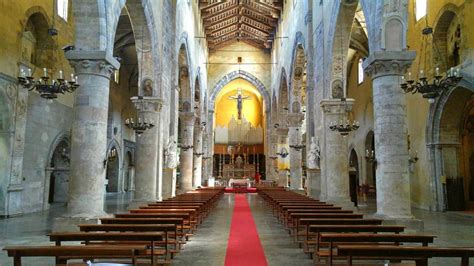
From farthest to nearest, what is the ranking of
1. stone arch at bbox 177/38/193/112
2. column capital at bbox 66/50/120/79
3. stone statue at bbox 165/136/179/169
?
stone arch at bbox 177/38/193/112, stone statue at bbox 165/136/179/169, column capital at bbox 66/50/120/79

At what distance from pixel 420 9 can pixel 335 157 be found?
8.27 m

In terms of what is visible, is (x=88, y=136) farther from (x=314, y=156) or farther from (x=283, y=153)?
(x=283, y=153)

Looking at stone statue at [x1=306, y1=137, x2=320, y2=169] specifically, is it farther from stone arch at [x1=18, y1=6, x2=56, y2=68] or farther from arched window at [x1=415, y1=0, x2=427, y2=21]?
stone arch at [x1=18, y1=6, x2=56, y2=68]

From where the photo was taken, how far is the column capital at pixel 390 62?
9.70m

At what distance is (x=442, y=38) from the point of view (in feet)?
54.6

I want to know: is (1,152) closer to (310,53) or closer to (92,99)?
(92,99)

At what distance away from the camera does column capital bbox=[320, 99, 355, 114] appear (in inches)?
611

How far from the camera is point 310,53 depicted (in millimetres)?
19328

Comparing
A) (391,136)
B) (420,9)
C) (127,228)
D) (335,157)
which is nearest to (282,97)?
(420,9)

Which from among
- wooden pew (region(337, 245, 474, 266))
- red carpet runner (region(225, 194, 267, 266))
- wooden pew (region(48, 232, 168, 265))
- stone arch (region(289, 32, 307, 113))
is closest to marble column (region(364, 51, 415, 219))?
red carpet runner (region(225, 194, 267, 266))

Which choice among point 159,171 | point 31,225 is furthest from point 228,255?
point 159,171

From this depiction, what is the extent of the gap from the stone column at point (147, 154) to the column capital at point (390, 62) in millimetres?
8590

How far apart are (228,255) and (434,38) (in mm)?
14147

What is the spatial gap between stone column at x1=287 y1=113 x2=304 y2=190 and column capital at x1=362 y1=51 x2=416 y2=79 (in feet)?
49.4
